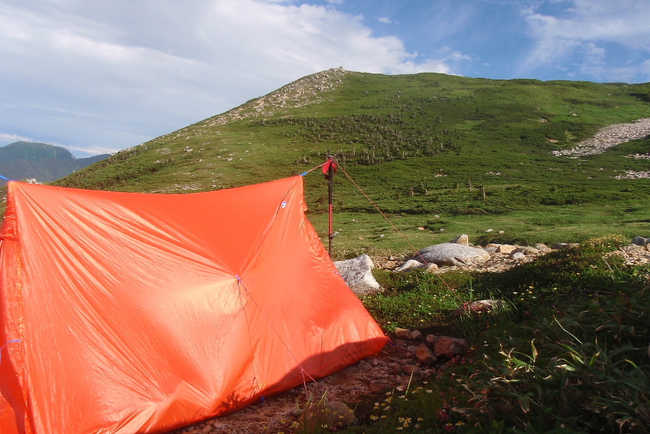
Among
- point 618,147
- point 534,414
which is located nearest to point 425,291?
point 534,414

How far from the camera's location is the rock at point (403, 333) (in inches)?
313

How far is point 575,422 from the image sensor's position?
9.25ft

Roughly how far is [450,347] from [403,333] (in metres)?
1.44

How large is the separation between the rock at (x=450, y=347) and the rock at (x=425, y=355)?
0.12 metres

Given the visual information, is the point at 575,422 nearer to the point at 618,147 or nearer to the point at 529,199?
the point at 529,199

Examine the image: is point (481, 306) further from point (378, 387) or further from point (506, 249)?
point (506, 249)

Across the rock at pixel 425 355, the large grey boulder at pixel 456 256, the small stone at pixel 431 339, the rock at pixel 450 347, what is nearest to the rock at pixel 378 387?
the rock at pixel 425 355

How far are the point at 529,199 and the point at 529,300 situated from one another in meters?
29.5

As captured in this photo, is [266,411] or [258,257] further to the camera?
[258,257]

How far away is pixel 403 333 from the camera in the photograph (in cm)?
801

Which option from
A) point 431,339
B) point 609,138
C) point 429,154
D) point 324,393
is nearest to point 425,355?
point 431,339

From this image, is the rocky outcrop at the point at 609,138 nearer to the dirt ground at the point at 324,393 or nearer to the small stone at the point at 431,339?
the small stone at the point at 431,339

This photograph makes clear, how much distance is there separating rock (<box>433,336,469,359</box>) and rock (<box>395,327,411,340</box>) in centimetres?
102

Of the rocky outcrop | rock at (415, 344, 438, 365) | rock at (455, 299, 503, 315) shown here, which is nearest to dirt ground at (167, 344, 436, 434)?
rock at (415, 344, 438, 365)
